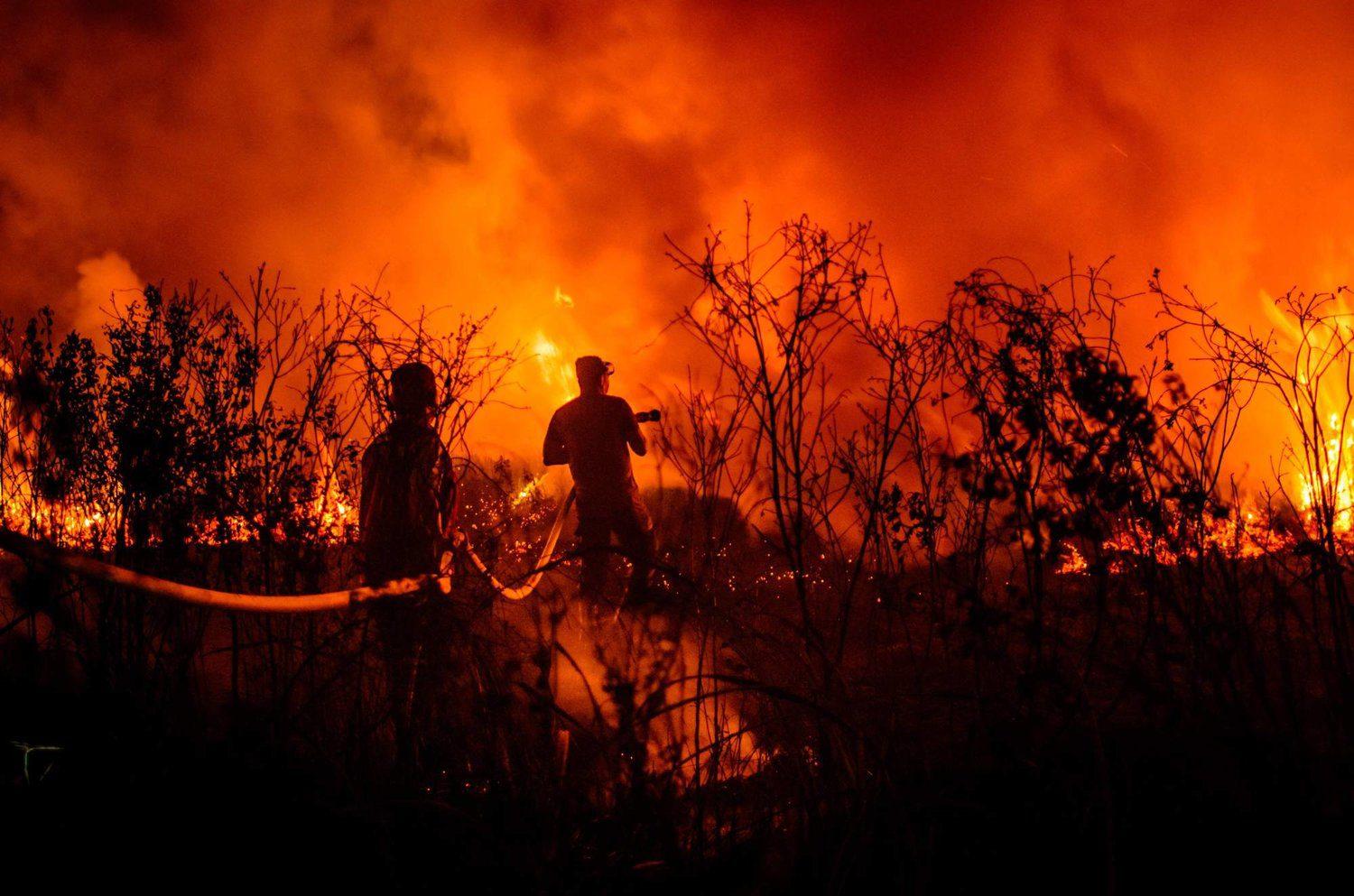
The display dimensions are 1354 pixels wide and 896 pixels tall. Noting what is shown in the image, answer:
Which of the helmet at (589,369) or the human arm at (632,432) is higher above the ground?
the helmet at (589,369)

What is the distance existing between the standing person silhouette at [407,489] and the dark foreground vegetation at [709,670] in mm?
265

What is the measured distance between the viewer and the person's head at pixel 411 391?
4062 millimetres

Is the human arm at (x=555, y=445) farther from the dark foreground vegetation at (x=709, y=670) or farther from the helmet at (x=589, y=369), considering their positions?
the dark foreground vegetation at (x=709, y=670)

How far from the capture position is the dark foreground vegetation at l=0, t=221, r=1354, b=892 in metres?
2.83

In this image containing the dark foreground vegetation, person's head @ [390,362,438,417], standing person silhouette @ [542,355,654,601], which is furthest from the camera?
standing person silhouette @ [542,355,654,601]

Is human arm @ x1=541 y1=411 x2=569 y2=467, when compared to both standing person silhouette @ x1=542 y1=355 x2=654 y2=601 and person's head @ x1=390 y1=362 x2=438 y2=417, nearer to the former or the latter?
standing person silhouette @ x1=542 y1=355 x2=654 y2=601

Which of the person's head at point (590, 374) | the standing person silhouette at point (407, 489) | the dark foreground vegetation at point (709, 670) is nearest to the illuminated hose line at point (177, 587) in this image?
the dark foreground vegetation at point (709, 670)

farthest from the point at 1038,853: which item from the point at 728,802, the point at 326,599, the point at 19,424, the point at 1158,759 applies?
the point at 19,424

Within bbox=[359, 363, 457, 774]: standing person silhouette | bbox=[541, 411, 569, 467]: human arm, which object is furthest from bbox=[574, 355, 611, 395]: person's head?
bbox=[359, 363, 457, 774]: standing person silhouette

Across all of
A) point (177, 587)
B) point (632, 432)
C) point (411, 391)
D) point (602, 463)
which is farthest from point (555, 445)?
point (177, 587)

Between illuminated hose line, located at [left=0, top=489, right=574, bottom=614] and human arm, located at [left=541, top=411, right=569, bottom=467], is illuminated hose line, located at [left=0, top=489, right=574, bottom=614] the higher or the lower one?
the lower one

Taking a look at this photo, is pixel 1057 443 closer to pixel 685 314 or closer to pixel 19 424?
pixel 685 314

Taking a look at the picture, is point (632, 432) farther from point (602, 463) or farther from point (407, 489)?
point (407, 489)

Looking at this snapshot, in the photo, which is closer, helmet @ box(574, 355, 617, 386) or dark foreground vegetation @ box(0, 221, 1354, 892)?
dark foreground vegetation @ box(0, 221, 1354, 892)
